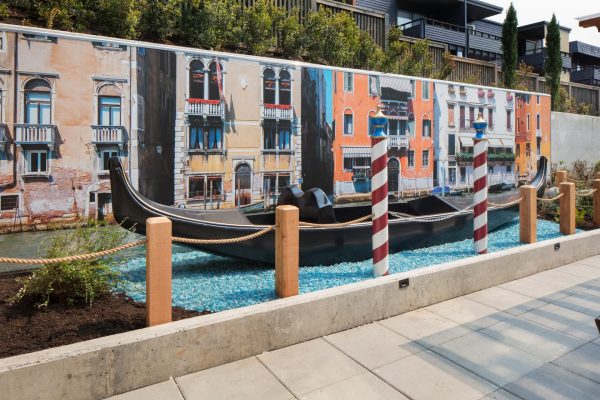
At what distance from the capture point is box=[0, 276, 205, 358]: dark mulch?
9.68 feet

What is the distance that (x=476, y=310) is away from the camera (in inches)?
170

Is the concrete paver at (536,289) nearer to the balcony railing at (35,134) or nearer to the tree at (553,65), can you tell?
the balcony railing at (35,134)

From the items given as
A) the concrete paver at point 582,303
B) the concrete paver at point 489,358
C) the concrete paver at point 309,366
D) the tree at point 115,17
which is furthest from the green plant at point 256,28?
the concrete paver at point 489,358

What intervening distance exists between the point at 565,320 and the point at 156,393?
3677 mm

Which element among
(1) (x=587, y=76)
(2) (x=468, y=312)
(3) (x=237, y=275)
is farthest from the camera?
(1) (x=587, y=76)

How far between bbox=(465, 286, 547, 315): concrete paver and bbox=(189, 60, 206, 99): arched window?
387 centimetres

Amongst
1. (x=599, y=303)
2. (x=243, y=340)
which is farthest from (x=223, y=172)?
(x=599, y=303)

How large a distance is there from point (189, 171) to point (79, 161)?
1.18m

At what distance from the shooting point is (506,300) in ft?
15.2

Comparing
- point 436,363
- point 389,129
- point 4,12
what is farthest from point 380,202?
point 4,12

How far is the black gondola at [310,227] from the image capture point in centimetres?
439

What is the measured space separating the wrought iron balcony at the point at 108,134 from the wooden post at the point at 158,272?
6.23ft

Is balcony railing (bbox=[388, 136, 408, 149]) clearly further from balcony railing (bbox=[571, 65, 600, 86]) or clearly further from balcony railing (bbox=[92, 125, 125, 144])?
balcony railing (bbox=[571, 65, 600, 86])

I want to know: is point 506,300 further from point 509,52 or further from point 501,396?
point 509,52
